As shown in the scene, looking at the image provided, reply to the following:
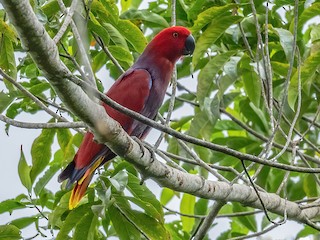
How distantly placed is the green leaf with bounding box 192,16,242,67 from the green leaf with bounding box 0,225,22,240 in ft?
3.28

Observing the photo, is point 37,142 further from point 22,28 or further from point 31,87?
point 22,28

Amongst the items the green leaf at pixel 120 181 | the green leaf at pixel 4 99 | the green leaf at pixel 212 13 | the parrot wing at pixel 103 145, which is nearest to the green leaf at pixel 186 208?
the parrot wing at pixel 103 145

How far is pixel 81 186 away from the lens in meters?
3.22

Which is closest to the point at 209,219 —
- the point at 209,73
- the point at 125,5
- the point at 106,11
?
the point at 209,73

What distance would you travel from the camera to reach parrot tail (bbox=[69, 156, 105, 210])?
3.13 meters

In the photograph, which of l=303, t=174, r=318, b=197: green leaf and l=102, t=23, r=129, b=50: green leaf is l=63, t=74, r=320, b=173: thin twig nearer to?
l=102, t=23, r=129, b=50: green leaf

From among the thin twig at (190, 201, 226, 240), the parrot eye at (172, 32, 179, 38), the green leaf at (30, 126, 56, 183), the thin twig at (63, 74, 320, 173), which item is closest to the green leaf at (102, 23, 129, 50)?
the green leaf at (30, 126, 56, 183)

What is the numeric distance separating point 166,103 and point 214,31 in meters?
1.10

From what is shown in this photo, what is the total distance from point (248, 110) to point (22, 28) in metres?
2.46

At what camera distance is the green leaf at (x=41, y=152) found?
333 centimetres

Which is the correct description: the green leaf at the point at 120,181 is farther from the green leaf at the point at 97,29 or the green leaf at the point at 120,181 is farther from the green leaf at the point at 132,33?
the green leaf at the point at 132,33

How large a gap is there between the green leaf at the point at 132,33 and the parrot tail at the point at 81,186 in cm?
55

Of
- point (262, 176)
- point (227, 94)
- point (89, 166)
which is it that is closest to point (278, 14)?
point (227, 94)

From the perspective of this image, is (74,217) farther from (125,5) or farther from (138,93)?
(125,5)
